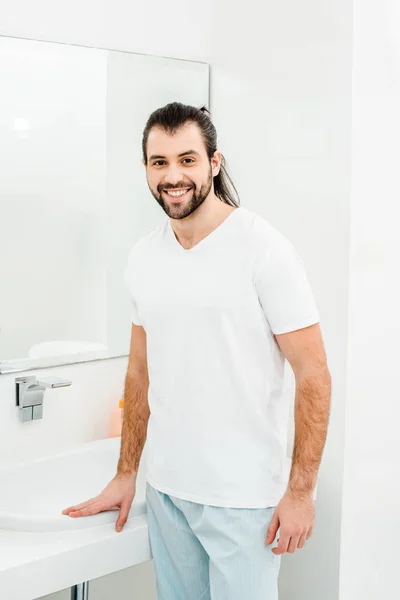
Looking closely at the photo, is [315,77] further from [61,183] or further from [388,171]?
[61,183]

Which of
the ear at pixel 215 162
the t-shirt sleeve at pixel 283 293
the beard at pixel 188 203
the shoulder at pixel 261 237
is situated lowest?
the t-shirt sleeve at pixel 283 293

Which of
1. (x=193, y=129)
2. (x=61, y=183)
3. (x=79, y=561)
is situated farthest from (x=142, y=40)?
(x=79, y=561)

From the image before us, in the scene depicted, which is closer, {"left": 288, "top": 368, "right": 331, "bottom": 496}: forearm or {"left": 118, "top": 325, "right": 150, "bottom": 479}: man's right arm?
{"left": 288, "top": 368, "right": 331, "bottom": 496}: forearm

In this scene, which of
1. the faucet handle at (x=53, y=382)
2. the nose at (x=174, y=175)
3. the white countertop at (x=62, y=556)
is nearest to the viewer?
the white countertop at (x=62, y=556)

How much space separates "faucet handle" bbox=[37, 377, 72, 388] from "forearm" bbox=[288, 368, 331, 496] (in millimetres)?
560

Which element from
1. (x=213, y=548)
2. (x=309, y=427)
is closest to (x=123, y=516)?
(x=213, y=548)

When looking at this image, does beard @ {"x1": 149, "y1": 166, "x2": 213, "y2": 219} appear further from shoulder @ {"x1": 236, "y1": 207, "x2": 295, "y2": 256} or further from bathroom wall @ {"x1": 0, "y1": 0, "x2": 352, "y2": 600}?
bathroom wall @ {"x1": 0, "y1": 0, "x2": 352, "y2": 600}

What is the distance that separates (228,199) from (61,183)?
1.60 feet

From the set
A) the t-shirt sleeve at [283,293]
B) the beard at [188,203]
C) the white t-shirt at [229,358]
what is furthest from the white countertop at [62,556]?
the beard at [188,203]

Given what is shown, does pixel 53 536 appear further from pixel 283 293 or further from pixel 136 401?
pixel 283 293

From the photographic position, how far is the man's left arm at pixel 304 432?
1.31 meters

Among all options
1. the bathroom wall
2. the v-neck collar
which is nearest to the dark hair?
the v-neck collar

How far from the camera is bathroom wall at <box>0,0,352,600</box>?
166cm

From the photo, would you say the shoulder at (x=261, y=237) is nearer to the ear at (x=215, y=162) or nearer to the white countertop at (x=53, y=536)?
the ear at (x=215, y=162)
